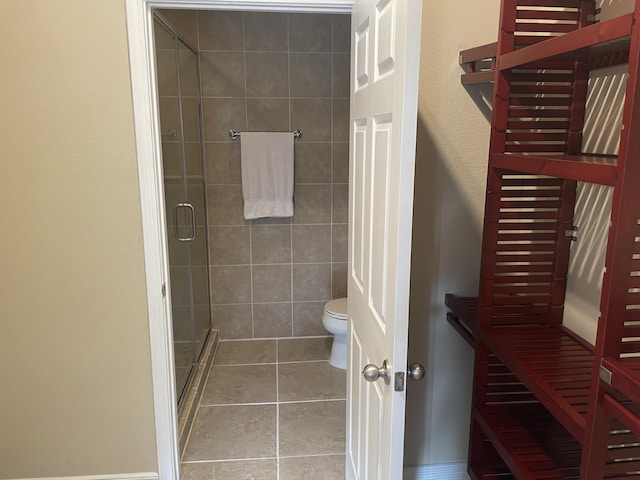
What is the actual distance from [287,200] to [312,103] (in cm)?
65

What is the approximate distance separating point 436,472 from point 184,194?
1.91m

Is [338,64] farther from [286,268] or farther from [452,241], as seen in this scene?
[452,241]

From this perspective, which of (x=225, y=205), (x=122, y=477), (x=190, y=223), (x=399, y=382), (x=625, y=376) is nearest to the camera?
(x=625, y=376)

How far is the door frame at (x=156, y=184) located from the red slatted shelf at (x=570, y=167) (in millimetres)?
820

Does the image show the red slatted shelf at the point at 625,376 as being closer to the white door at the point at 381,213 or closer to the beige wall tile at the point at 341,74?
the white door at the point at 381,213

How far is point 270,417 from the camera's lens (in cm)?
266

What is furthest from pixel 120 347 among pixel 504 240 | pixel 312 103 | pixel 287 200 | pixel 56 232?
pixel 312 103

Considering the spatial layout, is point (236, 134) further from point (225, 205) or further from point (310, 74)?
point (310, 74)

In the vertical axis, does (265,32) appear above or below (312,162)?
above

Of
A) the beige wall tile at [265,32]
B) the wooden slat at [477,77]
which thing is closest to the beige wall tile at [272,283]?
the beige wall tile at [265,32]

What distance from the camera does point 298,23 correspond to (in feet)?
10.5

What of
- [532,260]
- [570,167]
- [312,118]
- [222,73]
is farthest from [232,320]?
[570,167]

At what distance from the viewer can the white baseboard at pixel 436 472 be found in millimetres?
2092

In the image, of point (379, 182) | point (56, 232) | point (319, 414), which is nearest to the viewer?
point (379, 182)
